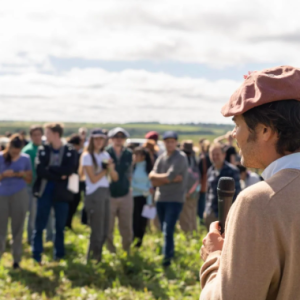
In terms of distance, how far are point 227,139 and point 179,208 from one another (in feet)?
14.3

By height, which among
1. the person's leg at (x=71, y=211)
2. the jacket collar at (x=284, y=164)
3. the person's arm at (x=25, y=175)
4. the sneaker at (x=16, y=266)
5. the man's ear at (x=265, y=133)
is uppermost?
the man's ear at (x=265, y=133)

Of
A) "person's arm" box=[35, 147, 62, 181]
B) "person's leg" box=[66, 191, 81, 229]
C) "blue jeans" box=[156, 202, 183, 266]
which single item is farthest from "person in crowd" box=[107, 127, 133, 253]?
"person's leg" box=[66, 191, 81, 229]

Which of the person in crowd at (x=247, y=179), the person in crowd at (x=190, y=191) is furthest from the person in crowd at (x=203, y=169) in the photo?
the person in crowd at (x=247, y=179)

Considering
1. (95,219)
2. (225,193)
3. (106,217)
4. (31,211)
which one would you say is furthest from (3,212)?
(225,193)

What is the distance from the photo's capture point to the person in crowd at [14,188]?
7.28m

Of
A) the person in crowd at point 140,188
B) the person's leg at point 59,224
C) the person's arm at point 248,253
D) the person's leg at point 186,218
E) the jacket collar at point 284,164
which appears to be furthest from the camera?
the person's leg at point 186,218

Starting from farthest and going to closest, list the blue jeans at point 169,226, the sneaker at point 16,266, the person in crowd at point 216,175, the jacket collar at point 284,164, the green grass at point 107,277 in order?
the blue jeans at point 169,226 → the sneaker at point 16,266 → the person in crowd at point 216,175 → the green grass at point 107,277 → the jacket collar at point 284,164

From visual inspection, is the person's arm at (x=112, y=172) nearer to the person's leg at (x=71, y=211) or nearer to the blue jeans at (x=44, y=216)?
the blue jeans at (x=44, y=216)

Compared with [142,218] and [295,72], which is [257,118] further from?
[142,218]

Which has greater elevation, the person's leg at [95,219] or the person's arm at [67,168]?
the person's arm at [67,168]

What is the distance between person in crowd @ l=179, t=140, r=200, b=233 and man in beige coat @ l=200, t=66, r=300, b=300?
768 centimetres

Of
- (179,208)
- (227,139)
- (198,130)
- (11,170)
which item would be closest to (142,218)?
(179,208)

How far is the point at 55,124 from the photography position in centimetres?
748

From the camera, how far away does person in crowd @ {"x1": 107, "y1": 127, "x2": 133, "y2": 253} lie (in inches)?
314
